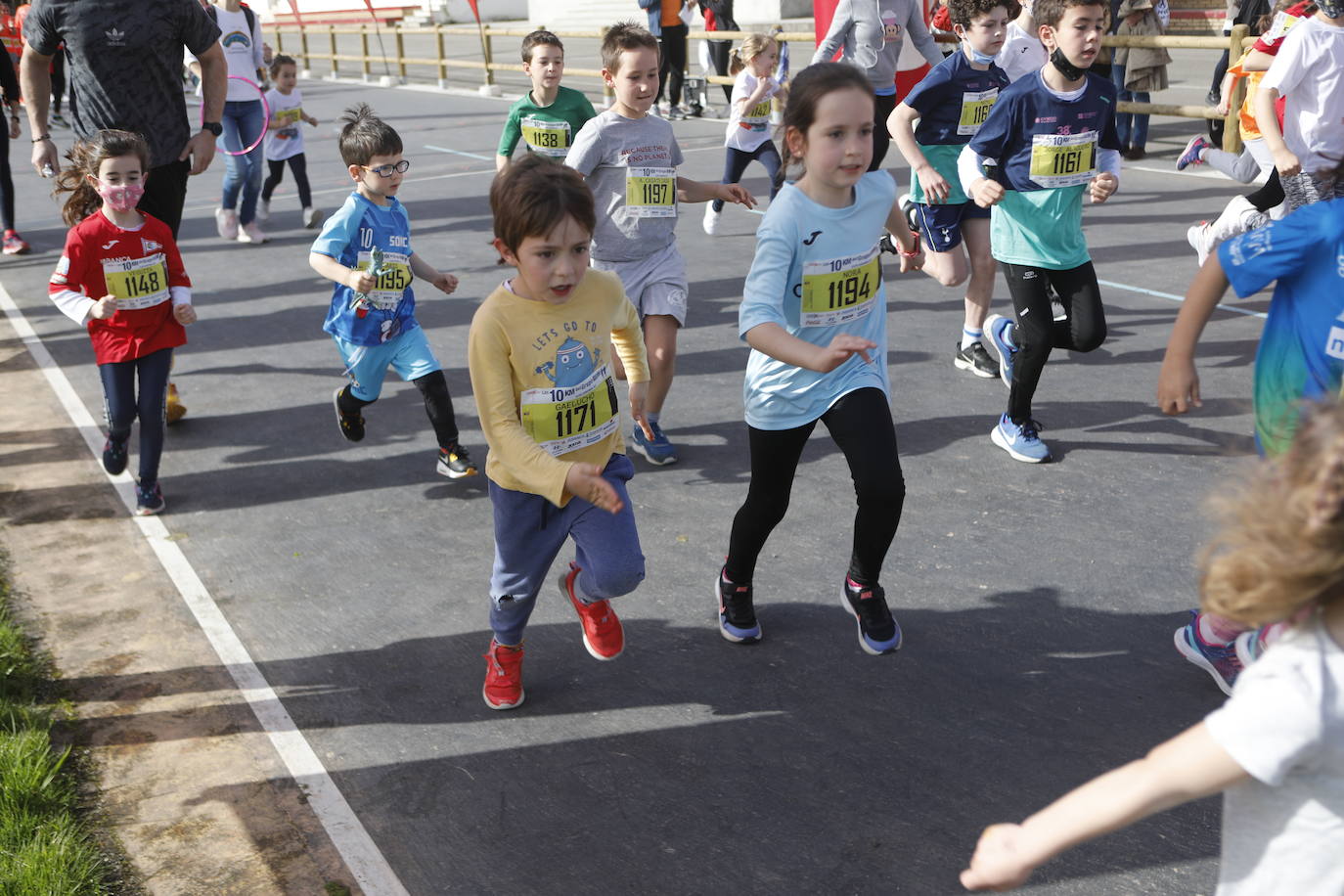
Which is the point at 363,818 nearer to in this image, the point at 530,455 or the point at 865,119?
the point at 530,455

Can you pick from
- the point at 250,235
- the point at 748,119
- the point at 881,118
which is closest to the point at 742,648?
the point at 881,118

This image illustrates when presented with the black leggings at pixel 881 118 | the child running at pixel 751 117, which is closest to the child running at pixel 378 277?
the black leggings at pixel 881 118

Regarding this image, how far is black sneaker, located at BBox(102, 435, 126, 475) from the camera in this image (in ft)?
19.1

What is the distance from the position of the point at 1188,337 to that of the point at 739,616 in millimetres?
1821

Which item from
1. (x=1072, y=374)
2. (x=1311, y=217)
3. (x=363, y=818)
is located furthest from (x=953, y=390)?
(x=363, y=818)

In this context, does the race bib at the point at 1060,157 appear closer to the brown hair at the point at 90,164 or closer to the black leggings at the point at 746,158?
the brown hair at the point at 90,164

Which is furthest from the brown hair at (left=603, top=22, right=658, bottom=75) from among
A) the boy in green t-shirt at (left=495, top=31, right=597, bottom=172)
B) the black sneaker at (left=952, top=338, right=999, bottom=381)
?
the black sneaker at (left=952, top=338, right=999, bottom=381)

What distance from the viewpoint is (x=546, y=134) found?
24.1 feet

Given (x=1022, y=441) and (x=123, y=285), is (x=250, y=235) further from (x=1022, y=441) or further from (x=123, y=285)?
(x=1022, y=441)

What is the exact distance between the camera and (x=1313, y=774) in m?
1.79

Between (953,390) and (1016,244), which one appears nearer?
(1016,244)

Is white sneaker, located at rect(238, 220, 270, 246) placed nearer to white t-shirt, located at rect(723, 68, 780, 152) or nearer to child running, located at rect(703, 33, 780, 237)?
Result: child running, located at rect(703, 33, 780, 237)

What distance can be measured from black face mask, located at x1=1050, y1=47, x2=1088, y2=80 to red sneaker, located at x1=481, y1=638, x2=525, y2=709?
348 cm

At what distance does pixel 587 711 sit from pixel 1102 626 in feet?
5.71
